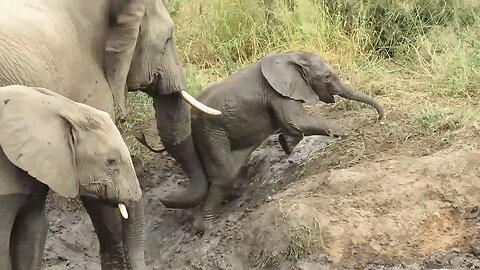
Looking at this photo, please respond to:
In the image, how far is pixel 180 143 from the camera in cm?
483

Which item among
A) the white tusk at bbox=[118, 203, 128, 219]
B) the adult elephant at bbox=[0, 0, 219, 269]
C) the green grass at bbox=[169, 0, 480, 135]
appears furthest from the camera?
the green grass at bbox=[169, 0, 480, 135]

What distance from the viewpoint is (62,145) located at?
345 centimetres

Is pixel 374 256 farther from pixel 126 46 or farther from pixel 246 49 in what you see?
pixel 246 49

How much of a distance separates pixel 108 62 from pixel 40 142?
38.9 inches

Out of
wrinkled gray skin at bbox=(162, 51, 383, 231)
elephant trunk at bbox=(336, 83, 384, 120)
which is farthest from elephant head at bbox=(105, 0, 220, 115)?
elephant trunk at bbox=(336, 83, 384, 120)

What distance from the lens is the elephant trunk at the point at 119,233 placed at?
363 centimetres

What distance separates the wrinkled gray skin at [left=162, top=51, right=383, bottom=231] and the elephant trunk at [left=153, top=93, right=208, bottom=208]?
0.05 ft

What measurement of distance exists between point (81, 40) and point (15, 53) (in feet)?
1.35

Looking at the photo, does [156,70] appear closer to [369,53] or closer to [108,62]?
[108,62]

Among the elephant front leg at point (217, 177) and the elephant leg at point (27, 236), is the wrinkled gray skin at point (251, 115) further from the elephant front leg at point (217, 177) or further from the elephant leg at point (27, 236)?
the elephant leg at point (27, 236)

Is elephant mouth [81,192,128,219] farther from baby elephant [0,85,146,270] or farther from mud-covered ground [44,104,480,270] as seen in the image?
mud-covered ground [44,104,480,270]

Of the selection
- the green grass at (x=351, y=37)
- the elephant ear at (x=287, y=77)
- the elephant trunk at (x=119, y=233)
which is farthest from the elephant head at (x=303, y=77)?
the elephant trunk at (x=119, y=233)

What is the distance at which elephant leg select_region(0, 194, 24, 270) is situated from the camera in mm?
3496

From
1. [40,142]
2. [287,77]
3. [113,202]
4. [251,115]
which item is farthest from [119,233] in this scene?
[287,77]
